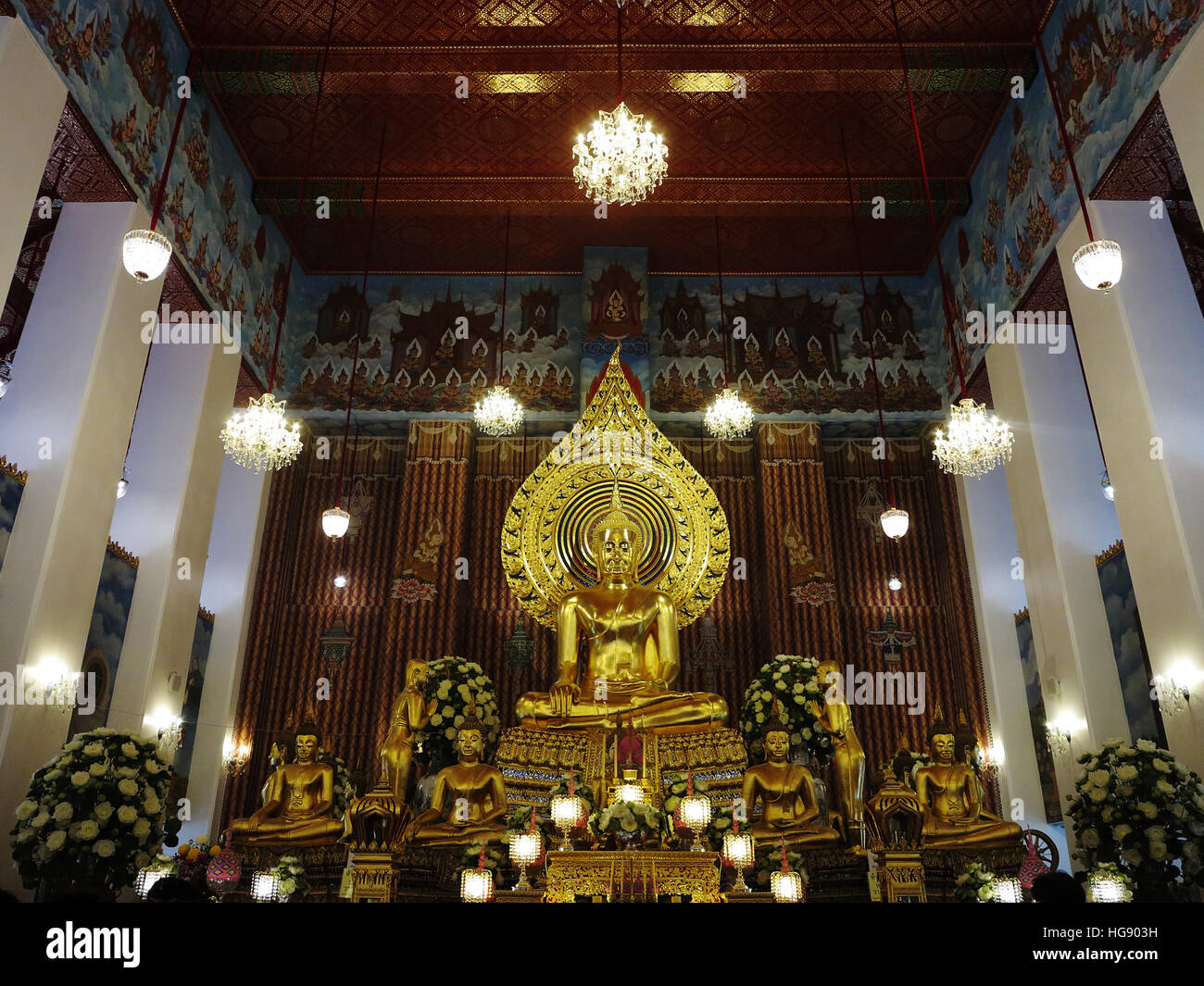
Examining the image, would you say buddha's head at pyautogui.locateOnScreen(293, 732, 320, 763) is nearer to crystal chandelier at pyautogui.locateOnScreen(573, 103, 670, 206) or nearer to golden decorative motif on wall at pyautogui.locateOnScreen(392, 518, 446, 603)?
golden decorative motif on wall at pyautogui.locateOnScreen(392, 518, 446, 603)

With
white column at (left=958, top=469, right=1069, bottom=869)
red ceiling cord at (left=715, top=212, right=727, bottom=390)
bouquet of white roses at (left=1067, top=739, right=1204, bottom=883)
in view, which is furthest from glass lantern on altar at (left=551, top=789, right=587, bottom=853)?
red ceiling cord at (left=715, top=212, right=727, bottom=390)

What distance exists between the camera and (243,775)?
906cm

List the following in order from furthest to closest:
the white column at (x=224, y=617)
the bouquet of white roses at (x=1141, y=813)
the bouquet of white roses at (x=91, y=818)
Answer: the white column at (x=224, y=617) < the bouquet of white roses at (x=1141, y=813) < the bouquet of white roses at (x=91, y=818)

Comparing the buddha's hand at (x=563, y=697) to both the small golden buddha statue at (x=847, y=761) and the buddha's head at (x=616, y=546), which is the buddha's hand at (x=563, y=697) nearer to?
the buddha's head at (x=616, y=546)

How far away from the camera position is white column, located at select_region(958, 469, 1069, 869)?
841 centimetres

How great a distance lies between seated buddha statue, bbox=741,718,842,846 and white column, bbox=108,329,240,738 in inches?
195

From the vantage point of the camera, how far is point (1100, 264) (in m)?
5.07

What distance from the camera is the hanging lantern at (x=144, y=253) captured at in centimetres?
516

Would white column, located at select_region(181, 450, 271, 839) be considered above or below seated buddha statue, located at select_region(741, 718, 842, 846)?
above

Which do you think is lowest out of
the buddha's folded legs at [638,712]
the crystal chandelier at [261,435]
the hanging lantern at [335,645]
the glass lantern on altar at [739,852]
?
the glass lantern on altar at [739,852]

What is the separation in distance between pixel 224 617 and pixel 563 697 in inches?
190

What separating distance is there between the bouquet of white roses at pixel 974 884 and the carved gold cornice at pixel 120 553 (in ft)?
24.0

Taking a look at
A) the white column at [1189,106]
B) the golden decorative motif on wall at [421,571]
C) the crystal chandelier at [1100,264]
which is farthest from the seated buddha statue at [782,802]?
the golden decorative motif on wall at [421,571]
